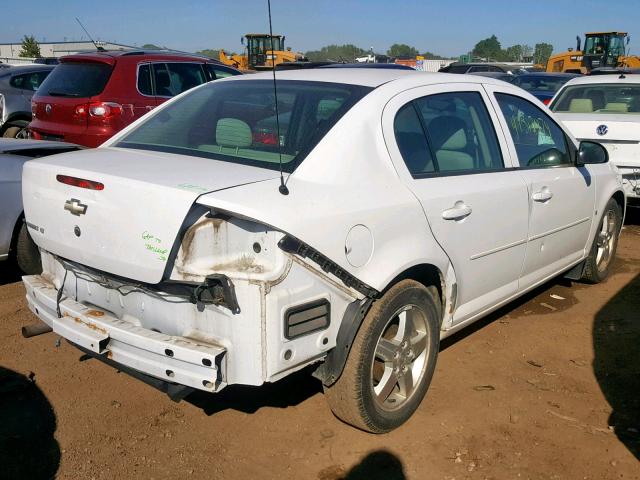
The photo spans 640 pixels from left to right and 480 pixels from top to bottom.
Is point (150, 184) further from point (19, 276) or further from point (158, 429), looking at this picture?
point (19, 276)

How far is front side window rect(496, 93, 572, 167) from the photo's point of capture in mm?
4180

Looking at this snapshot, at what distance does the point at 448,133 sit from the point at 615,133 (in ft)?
15.1

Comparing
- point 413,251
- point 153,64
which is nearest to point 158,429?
point 413,251

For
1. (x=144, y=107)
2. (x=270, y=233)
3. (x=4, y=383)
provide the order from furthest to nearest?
(x=144, y=107), (x=4, y=383), (x=270, y=233)

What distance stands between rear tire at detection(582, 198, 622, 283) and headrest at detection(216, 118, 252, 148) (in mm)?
3219

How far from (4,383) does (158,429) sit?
1.05m

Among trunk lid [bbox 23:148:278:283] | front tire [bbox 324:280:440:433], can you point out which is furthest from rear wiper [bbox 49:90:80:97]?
front tire [bbox 324:280:440:433]

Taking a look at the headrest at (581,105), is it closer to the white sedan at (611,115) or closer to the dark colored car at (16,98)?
the white sedan at (611,115)

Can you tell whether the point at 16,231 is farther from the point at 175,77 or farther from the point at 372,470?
the point at 175,77

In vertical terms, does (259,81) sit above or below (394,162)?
above

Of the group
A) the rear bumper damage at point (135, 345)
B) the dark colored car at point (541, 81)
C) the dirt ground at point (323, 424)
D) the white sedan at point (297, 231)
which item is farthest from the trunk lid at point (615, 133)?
the dark colored car at point (541, 81)

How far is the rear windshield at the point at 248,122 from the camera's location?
312 cm

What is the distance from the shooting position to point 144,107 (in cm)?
798

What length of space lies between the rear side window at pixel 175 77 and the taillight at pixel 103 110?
2.62 ft
